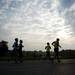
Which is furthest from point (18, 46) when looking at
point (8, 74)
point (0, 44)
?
point (0, 44)

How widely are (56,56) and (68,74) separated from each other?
1263 cm

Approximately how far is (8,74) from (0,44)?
38.8 meters

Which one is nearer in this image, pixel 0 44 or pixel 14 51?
pixel 14 51

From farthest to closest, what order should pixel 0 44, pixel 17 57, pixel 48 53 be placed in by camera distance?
pixel 0 44, pixel 48 53, pixel 17 57

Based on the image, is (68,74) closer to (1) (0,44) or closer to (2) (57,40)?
(2) (57,40)

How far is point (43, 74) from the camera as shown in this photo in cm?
1202

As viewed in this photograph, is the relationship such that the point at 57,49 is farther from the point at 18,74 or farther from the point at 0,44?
the point at 0,44

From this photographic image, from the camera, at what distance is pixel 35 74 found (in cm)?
1203

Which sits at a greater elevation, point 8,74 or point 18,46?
point 18,46

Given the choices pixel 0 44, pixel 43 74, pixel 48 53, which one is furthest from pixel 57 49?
pixel 0 44

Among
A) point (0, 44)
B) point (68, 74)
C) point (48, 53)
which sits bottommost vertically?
point (68, 74)

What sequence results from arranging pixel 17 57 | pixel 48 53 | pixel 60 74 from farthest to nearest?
pixel 48 53 < pixel 17 57 < pixel 60 74

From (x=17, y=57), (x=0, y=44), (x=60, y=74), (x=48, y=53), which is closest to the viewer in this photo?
(x=60, y=74)

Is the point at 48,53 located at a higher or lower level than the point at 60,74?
higher
